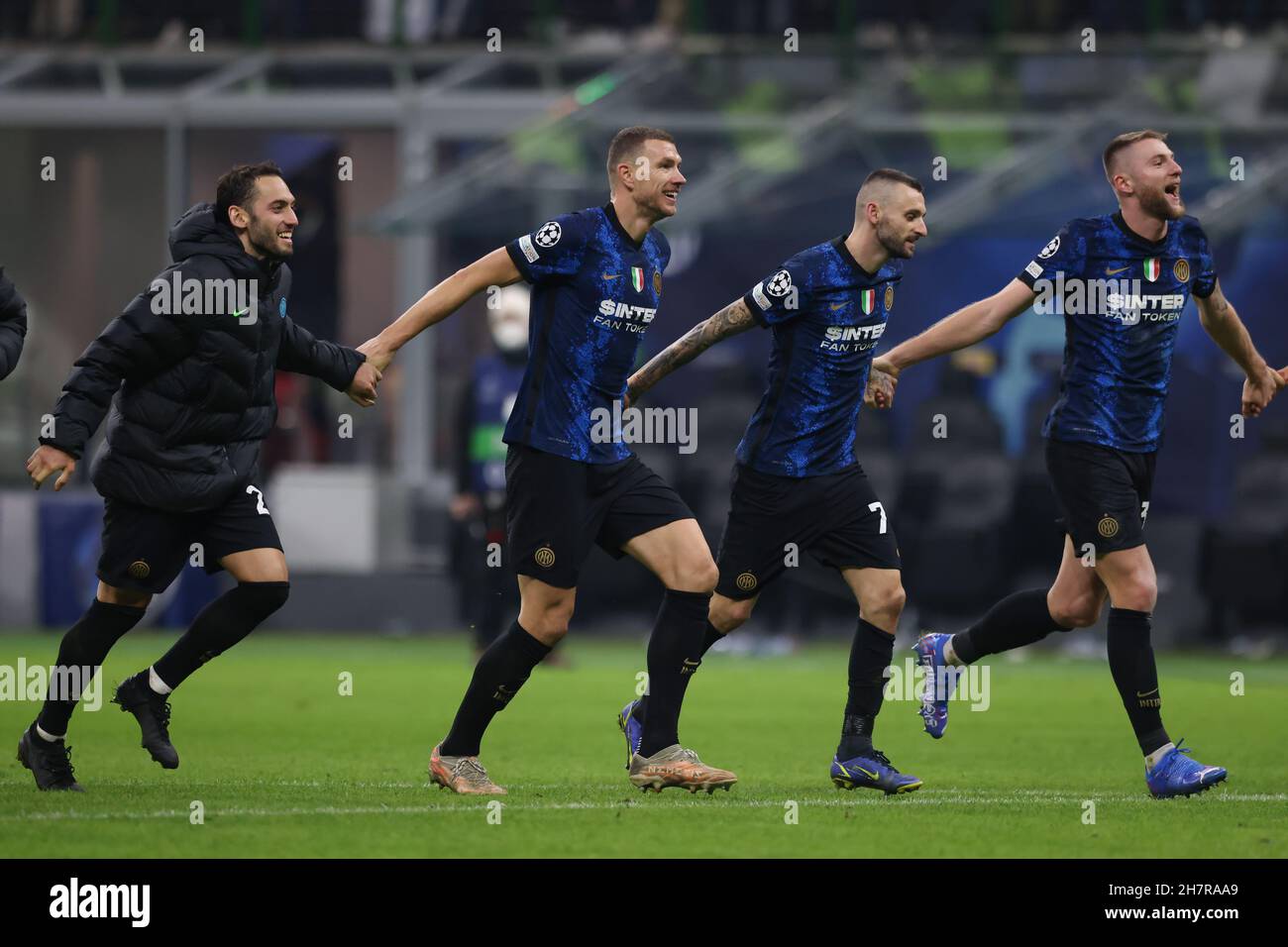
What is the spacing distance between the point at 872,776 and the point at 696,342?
1693 millimetres

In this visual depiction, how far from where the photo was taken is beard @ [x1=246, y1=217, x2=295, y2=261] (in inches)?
322

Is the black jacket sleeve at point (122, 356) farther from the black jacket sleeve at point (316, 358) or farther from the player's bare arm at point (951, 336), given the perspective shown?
the player's bare arm at point (951, 336)

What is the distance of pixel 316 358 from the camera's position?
834 cm

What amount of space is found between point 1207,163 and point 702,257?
440 cm

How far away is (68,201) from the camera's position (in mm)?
22016

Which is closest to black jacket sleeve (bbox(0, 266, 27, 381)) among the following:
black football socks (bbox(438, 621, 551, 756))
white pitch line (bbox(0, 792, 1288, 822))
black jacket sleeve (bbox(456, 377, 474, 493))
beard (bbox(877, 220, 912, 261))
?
white pitch line (bbox(0, 792, 1288, 822))

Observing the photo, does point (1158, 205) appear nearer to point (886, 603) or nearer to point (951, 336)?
point (951, 336)

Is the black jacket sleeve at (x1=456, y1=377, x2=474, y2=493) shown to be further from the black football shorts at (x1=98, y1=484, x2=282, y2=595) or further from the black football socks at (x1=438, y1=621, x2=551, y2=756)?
the black football socks at (x1=438, y1=621, x2=551, y2=756)

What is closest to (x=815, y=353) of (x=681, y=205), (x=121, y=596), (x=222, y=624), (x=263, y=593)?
(x=263, y=593)

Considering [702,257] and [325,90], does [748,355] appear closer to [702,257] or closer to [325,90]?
[702,257]

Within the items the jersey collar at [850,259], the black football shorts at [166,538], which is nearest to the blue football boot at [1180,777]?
the jersey collar at [850,259]

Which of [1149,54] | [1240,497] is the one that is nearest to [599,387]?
[1240,497]
